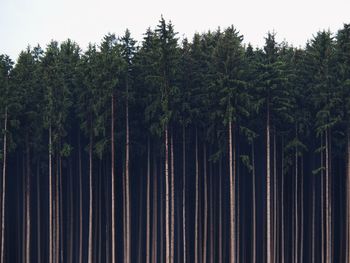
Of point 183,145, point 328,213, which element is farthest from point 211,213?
point 328,213

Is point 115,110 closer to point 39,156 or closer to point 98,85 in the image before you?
point 98,85

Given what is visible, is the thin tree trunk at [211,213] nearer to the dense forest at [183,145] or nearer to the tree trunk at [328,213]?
the dense forest at [183,145]

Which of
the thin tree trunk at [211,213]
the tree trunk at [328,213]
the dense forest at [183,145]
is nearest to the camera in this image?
the tree trunk at [328,213]

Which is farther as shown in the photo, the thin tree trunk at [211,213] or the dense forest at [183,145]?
the thin tree trunk at [211,213]

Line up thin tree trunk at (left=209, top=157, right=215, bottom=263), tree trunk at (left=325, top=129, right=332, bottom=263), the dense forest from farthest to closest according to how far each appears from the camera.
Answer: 1. thin tree trunk at (left=209, top=157, right=215, bottom=263)
2. the dense forest
3. tree trunk at (left=325, top=129, right=332, bottom=263)

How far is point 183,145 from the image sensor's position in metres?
40.2

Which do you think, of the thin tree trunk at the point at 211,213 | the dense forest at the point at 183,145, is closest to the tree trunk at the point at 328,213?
the dense forest at the point at 183,145

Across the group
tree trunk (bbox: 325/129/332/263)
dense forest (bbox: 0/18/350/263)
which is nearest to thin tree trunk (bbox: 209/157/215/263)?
dense forest (bbox: 0/18/350/263)

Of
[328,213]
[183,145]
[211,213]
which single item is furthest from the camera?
[183,145]

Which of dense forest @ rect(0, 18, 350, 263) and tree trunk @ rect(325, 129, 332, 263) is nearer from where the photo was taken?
tree trunk @ rect(325, 129, 332, 263)

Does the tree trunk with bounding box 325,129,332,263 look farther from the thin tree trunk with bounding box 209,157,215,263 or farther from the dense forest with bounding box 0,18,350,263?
the thin tree trunk with bounding box 209,157,215,263

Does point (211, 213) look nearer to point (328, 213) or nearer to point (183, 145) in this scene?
point (183, 145)

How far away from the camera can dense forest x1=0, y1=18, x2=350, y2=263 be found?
3591 centimetres

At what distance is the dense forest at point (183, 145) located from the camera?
3591cm
